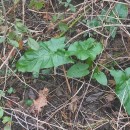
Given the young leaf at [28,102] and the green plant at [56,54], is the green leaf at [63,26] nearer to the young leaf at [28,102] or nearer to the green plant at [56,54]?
the green plant at [56,54]

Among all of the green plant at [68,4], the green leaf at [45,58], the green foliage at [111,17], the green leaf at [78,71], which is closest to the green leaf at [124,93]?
the green leaf at [78,71]

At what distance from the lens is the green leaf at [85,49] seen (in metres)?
2.03

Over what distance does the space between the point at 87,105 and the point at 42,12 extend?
78 cm

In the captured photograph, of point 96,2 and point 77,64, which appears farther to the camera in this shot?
point 96,2

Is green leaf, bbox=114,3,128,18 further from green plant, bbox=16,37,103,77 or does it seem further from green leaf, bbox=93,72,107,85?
green leaf, bbox=93,72,107,85

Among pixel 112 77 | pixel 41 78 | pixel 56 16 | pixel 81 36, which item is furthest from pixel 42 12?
pixel 112 77

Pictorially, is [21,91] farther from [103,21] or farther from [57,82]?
[103,21]

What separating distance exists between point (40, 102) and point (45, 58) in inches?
10.6

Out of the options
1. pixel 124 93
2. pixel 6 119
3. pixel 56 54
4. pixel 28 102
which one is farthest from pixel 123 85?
pixel 6 119

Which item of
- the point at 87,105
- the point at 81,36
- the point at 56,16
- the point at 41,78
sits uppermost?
the point at 56,16

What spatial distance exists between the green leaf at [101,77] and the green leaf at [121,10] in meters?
0.48

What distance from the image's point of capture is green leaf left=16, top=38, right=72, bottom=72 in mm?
2047

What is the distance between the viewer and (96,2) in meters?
2.43

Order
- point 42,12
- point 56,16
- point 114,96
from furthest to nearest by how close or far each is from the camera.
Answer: point 42,12, point 56,16, point 114,96
